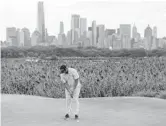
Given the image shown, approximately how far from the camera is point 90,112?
1026 centimetres

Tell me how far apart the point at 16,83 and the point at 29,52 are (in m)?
86.1

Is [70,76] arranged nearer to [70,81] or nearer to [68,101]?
[70,81]

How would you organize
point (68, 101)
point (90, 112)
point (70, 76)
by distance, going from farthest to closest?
point (90, 112), point (68, 101), point (70, 76)

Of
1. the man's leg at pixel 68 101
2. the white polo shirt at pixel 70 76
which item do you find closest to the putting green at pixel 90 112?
the man's leg at pixel 68 101

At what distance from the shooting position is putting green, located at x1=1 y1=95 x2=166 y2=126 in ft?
28.6

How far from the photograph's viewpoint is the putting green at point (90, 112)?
8.72 meters

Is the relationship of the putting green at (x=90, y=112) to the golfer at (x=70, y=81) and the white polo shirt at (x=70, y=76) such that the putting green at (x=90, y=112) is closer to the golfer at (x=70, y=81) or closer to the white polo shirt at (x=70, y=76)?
the golfer at (x=70, y=81)

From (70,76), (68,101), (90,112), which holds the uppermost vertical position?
(70,76)

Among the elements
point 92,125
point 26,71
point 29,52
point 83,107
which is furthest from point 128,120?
point 29,52

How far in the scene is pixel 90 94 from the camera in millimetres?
15000

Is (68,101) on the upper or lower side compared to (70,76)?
lower

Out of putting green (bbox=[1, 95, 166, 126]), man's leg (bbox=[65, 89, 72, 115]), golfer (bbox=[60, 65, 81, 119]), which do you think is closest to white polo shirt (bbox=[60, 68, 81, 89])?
golfer (bbox=[60, 65, 81, 119])

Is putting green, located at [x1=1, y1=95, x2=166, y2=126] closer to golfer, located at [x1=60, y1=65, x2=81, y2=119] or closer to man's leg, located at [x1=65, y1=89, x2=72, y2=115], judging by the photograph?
man's leg, located at [x1=65, y1=89, x2=72, y2=115]

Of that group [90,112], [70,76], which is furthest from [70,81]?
[90,112]
